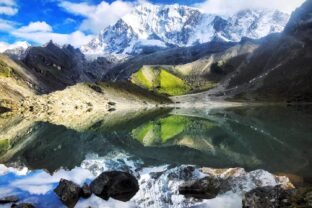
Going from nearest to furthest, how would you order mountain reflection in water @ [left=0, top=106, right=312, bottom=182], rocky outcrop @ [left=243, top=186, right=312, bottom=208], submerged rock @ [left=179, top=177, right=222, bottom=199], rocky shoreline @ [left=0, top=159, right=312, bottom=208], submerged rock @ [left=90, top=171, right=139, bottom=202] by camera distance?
rocky outcrop @ [left=243, top=186, right=312, bottom=208] < rocky shoreline @ [left=0, top=159, right=312, bottom=208] < submerged rock @ [left=179, top=177, right=222, bottom=199] < submerged rock @ [left=90, top=171, right=139, bottom=202] < mountain reflection in water @ [left=0, top=106, right=312, bottom=182]

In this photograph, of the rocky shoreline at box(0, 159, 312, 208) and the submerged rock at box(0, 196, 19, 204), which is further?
the submerged rock at box(0, 196, 19, 204)

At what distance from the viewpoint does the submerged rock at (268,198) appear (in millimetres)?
31033

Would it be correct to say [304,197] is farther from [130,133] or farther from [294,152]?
[130,133]

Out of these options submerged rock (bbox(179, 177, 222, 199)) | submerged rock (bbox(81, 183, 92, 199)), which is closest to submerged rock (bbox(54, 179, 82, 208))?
submerged rock (bbox(81, 183, 92, 199))

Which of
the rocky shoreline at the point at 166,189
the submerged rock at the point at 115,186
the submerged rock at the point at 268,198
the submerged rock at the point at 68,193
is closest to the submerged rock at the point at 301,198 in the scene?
the submerged rock at the point at 268,198

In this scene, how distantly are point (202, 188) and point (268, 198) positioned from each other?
1045 cm

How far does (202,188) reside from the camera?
41375 millimetres

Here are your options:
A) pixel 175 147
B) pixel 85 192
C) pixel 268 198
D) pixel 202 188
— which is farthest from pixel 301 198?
pixel 175 147

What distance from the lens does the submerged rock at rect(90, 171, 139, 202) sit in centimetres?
4125

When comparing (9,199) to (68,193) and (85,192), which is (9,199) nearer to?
Result: (68,193)

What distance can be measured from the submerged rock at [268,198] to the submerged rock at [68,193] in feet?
53.1

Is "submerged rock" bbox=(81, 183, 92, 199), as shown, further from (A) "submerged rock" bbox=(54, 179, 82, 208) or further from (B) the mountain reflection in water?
(B) the mountain reflection in water

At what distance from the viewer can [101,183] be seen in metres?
42.2

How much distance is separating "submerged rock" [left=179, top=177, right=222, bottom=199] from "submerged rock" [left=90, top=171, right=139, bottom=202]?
5.13m
